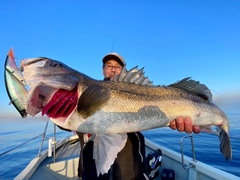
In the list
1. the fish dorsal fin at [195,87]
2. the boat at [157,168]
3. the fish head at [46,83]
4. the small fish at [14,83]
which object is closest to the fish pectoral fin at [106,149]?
the fish head at [46,83]

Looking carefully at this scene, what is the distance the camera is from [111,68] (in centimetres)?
412

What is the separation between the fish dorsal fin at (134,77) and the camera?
8.91 feet

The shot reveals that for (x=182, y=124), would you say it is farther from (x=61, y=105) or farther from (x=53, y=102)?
(x=53, y=102)

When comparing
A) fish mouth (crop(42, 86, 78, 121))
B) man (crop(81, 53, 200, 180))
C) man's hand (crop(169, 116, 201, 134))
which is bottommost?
man (crop(81, 53, 200, 180))

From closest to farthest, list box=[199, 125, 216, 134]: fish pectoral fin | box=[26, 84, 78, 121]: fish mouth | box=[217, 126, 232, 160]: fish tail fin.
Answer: box=[26, 84, 78, 121]: fish mouth < box=[199, 125, 216, 134]: fish pectoral fin < box=[217, 126, 232, 160]: fish tail fin

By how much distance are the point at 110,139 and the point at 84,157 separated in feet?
2.48

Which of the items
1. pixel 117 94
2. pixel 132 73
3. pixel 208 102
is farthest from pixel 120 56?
pixel 208 102

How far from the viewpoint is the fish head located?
195 centimetres

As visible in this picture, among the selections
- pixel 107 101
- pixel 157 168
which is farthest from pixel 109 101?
pixel 157 168

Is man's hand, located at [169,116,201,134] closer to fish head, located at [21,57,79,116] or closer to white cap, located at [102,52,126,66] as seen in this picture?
fish head, located at [21,57,79,116]

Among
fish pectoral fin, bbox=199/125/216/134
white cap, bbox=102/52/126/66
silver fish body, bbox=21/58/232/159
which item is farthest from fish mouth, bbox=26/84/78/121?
fish pectoral fin, bbox=199/125/216/134

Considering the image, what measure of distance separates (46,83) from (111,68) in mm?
2275

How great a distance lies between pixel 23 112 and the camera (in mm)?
2045

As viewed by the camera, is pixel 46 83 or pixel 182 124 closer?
pixel 46 83
